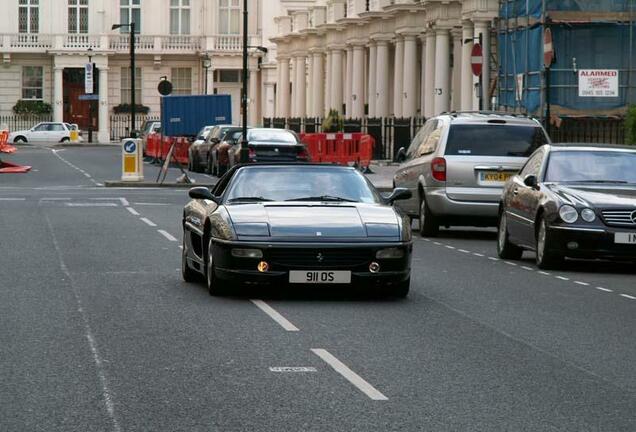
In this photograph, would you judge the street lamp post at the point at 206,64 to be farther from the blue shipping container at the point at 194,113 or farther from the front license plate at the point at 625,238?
the front license plate at the point at 625,238

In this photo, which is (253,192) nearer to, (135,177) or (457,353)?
(457,353)

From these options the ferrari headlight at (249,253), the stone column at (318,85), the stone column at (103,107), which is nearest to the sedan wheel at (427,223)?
the ferrari headlight at (249,253)

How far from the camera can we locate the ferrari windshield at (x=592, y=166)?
2109cm

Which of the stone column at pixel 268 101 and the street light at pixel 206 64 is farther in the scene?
the street light at pixel 206 64

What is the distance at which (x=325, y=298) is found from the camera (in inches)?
634

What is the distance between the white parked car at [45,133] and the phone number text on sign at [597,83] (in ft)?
207

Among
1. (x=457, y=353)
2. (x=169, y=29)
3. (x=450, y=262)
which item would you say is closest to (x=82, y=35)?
(x=169, y=29)

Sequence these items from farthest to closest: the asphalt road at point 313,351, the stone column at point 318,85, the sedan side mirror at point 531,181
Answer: the stone column at point 318,85, the sedan side mirror at point 531,181, the asphalt road at point 313,351

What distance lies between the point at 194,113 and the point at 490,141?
118ft

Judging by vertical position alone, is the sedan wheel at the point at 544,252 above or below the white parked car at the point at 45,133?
above

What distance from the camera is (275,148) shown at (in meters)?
45.7

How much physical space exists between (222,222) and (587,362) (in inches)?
193

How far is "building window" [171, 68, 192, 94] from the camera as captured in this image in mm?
106688

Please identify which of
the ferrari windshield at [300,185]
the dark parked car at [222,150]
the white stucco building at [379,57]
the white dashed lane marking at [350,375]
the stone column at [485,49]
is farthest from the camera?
the white stucco building at [379,57]
